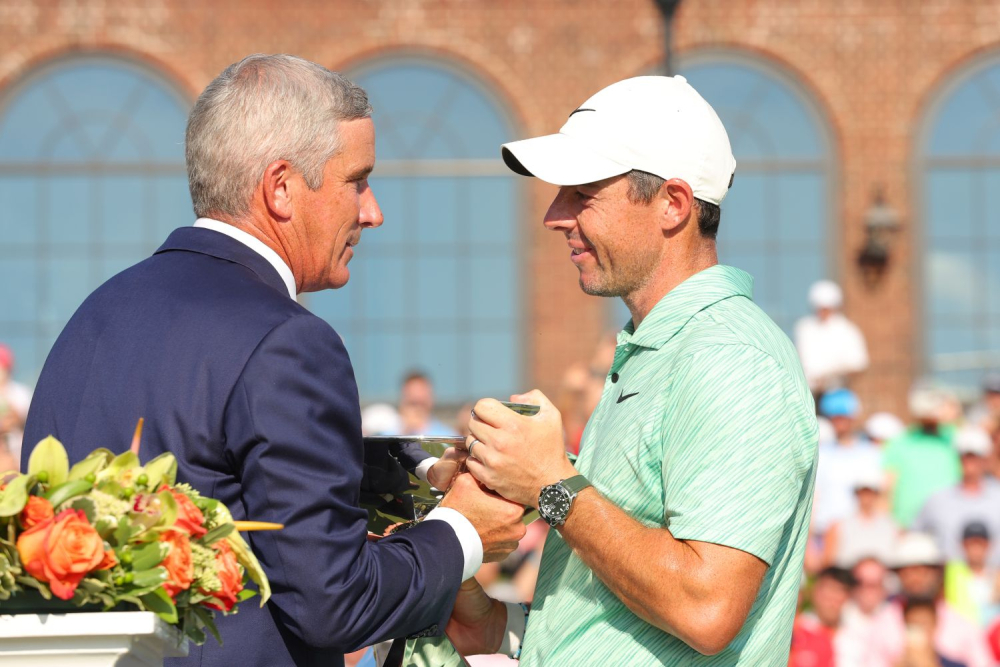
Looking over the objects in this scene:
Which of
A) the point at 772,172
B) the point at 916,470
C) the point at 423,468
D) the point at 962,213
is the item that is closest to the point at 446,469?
the point at 423,468

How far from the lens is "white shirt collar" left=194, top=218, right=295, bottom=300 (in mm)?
2842

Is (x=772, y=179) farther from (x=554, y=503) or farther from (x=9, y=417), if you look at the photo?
(x=554, y=503)

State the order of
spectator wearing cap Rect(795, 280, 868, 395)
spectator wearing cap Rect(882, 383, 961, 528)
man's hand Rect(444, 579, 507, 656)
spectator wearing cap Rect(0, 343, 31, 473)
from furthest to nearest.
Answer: spectator wearing cap Rect(795, 280, 868, 395) → spectator wearing cap Rect(882, 383, 961, 528) → spectator wearing cap Rect(0, 343, 31, 473) → man's hand Rect(444, 579, 507, 656)

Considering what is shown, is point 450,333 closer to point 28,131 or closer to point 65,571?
point 28,131

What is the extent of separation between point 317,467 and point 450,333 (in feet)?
45.2

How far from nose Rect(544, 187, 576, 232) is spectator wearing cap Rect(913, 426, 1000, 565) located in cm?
643

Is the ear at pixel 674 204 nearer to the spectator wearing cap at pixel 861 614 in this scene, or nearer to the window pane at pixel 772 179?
the spectator wearing cap at pixel 861 614

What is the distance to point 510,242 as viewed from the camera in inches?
651

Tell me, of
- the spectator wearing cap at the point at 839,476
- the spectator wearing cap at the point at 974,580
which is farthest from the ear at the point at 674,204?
the spectator wearing cap at the point at 839,476

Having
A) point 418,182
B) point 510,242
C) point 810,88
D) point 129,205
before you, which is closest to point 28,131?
point 129,205

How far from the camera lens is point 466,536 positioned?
9.46 ft

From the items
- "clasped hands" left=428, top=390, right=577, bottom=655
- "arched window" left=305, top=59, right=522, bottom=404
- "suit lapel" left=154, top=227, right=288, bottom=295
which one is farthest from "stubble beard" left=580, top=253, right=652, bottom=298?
"arched window" left=305, top=59, right=522, bottom=404

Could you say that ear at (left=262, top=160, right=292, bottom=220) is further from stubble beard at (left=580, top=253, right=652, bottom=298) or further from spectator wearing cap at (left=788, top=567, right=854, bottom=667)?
spectator wearing cap at (left=788, top=567, right=854, bottom=667)

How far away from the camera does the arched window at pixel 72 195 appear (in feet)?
53.1
